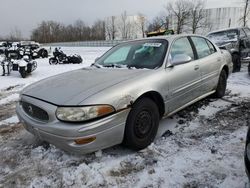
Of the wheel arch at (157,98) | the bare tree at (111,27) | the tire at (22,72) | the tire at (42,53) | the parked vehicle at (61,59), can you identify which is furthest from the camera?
the bare tree at (111,27)

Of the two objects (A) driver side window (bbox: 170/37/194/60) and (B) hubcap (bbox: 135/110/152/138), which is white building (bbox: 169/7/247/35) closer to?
(A) driver side window (bbox: 170/37/194/60)

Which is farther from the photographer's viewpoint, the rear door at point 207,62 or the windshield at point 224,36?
the windshield at point 224,36

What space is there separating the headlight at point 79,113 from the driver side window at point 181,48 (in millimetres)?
1579

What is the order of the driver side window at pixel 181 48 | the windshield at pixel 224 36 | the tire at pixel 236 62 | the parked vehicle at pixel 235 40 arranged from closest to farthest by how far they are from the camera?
1. the driver side window at pixel 181 48
2. the tire at pixel 236 62
3. the parked vehicle at pixel 235 40
4. the windshield at pixel 224 36

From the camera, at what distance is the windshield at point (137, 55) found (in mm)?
3664

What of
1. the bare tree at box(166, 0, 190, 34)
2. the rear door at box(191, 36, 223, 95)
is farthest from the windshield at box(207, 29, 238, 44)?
the bare tree at box(166, 0, 190, 34)

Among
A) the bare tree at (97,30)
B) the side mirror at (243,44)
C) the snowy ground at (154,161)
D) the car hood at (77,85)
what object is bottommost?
the snowy ground at (154,161)

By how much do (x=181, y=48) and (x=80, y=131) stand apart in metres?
2.31

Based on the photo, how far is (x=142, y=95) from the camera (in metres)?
3.17

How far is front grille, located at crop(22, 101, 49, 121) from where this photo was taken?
9.38ft

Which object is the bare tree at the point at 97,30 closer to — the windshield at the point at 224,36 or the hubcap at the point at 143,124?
the windshield at the point at 224,36

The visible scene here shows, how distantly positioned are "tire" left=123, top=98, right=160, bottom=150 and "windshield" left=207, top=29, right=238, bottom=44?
7169 mm

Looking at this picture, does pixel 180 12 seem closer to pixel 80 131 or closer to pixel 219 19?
pixel 219 19

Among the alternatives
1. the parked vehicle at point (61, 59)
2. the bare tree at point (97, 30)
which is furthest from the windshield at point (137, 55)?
the bare tree at point (97, 30)
